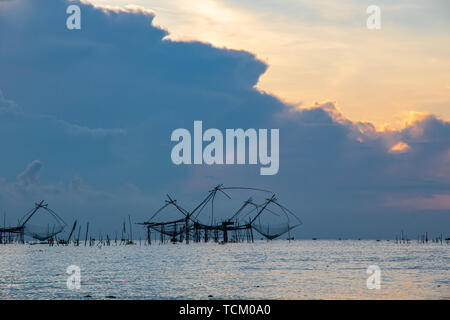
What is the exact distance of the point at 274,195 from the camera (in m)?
114

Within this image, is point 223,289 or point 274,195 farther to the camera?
point 274,195

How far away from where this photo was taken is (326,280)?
1571 inches

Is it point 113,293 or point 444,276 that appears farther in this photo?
point 444,276

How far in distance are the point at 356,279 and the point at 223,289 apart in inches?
436

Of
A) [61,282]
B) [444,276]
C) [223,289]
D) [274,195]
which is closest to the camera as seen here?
[223,289]

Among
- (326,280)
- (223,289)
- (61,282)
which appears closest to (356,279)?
(326,280)

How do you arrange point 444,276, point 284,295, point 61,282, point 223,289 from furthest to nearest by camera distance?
point 444,276 → point 61,282 → point 223,289 → point 284,295
